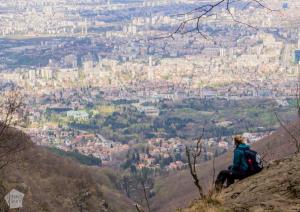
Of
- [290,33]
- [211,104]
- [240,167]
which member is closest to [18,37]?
[290,33]

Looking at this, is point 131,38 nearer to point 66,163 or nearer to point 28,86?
point 28,86

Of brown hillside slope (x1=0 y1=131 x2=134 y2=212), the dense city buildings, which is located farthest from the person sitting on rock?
the dense city buildings

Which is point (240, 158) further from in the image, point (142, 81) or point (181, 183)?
point (142, 81)

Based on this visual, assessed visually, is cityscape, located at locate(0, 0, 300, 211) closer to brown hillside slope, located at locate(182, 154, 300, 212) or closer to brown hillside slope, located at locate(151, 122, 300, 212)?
brown hillside slope, located at locate(151, 122, 300, 212)

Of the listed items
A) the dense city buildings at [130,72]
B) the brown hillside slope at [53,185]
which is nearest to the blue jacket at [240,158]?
the brown hillside slope at [53,185]

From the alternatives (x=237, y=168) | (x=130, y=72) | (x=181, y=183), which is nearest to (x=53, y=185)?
(x=181, y=183)

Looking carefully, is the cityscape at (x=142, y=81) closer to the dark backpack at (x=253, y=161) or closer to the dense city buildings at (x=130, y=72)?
the dense city buildings at (x=130, y=72)

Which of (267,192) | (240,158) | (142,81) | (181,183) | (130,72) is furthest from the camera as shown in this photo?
(130,72)
